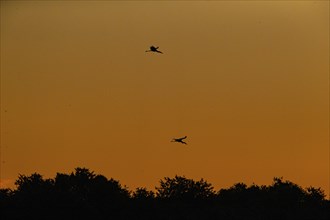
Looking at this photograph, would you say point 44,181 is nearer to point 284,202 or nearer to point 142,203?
point 142,203

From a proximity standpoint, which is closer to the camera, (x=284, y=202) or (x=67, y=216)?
(x=67, y=216)

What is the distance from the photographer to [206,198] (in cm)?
19075

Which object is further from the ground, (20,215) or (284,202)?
(284,202)

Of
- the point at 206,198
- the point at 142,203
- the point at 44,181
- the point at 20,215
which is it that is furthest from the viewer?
the point at 206,198

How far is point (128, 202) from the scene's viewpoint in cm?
16238

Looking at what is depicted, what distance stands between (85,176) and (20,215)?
33.5 meters

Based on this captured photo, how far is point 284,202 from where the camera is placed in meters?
196

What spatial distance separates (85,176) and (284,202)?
36.7m

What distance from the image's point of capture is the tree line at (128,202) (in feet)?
503

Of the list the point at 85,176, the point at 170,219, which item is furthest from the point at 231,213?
the point at 85,176

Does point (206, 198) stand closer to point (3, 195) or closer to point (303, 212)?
point (303, 212)

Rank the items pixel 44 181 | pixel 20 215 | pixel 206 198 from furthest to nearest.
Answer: pixel 206 198 < pixel 44 181 < pixel 20 215

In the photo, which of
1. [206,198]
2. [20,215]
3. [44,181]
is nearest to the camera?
[20,215]

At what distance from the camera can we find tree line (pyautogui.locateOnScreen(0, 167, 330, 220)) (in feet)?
503
